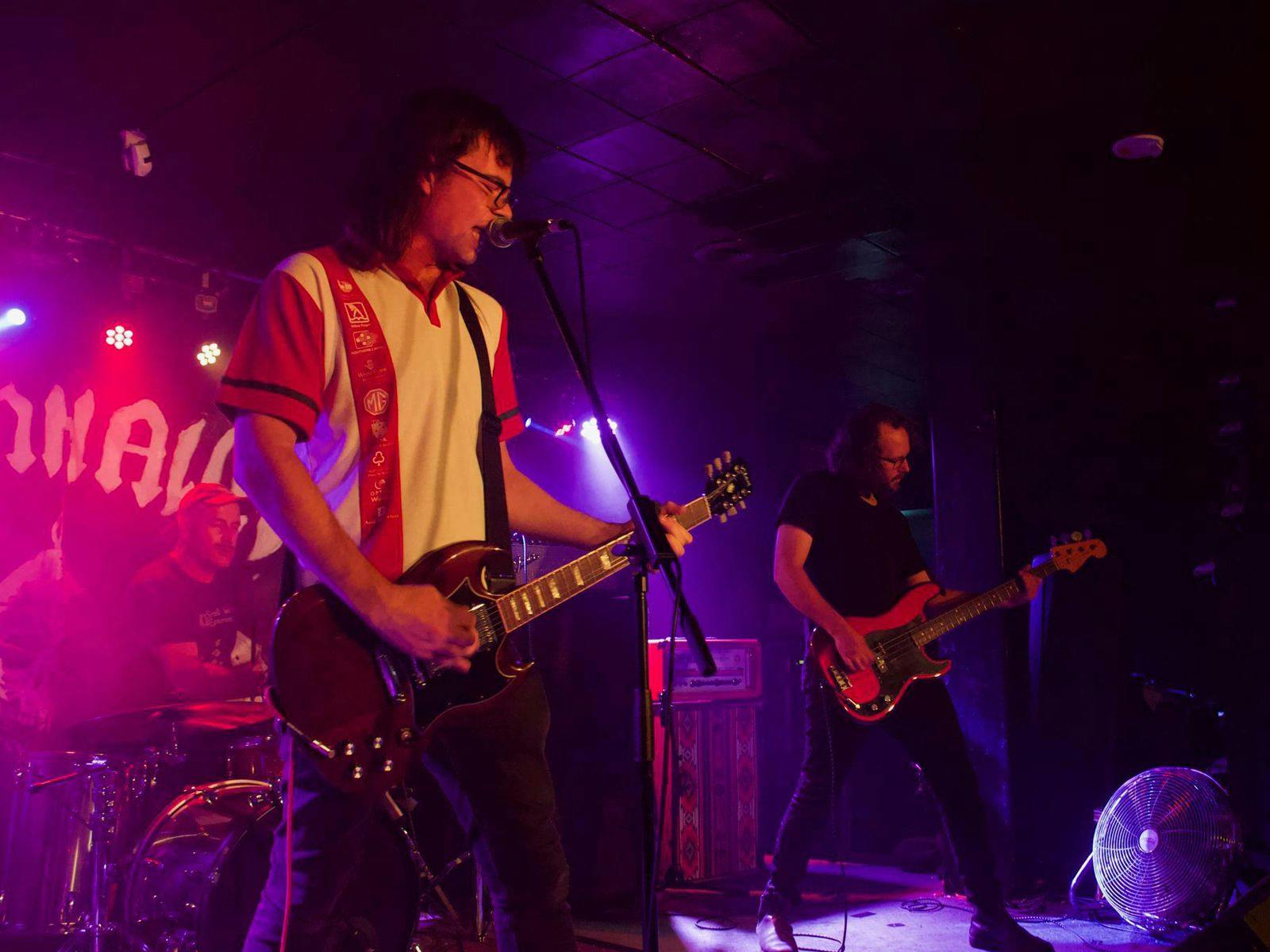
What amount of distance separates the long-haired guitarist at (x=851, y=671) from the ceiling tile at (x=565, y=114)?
2.52 m

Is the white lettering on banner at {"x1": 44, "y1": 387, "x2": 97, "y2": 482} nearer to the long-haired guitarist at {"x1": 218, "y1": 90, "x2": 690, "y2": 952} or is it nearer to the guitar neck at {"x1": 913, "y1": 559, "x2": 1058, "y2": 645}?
the long-haired guitarist at {"x1": 218, "y1": 90, "x2": 690, "y2": 952}

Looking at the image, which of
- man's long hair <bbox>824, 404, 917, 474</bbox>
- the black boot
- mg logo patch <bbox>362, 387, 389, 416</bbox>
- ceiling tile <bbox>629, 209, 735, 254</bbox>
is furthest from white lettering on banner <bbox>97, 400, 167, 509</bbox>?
the black boot

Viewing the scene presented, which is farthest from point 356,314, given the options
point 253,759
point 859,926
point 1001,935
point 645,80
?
point 859,926

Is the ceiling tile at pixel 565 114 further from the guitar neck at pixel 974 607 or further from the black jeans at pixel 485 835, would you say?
the black jeans at pixel 485 835

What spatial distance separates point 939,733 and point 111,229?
6.02 metres

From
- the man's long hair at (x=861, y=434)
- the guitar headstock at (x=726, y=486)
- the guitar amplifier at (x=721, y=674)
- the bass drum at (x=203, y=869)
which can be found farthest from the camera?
the guitar amplifier at (x=721, y=674)

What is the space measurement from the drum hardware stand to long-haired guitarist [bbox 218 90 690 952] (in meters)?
2.81

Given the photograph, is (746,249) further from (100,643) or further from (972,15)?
(100,643)

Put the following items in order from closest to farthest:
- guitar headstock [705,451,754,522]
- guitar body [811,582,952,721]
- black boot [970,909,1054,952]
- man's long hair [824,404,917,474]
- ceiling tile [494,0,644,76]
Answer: guitar headstock [705,451,754,522]
black boot [970,909,1054,952]
guitar body [811,582,952,721]
man's long hair [824,404,917,474]
ceiling tile [494,0,644,76]

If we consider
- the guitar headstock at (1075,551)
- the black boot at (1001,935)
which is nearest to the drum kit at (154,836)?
the black boot at (1001,935)

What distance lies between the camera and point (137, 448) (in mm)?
6328

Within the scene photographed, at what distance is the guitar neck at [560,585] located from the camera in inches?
84.3

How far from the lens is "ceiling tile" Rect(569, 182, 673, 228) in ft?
22.6

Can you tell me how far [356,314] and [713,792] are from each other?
Answer: 15.0ft
